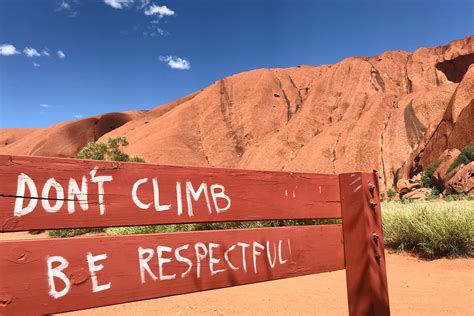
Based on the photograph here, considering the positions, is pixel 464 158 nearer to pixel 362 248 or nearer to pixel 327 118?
pixel 362 248

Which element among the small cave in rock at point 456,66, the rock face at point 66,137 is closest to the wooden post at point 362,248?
the small cave in rock at point 456,66

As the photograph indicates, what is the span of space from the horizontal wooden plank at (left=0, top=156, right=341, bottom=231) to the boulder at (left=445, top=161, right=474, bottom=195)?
17.4 meters

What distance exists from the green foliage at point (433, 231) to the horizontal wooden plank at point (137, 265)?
20.2ft

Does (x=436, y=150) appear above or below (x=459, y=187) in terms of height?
above

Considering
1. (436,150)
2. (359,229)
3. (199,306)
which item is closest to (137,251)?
(359,229)

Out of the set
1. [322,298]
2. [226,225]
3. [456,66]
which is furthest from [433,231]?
[456,66]

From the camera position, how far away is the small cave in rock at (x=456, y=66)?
152 feet

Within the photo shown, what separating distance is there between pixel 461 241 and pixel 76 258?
7575 mm

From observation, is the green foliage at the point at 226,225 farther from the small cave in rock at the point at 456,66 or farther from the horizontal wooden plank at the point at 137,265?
the small cave in rock at the point at 456,66

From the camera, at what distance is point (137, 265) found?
176 centimetres

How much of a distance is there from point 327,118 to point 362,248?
44.2 m

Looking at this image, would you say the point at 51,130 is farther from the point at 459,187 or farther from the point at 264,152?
the point at 459,187

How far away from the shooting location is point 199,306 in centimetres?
558

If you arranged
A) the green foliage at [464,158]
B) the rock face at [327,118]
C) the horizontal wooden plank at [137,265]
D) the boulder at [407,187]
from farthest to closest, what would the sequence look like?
the rock face at [327,118] < the boulder at [407,187] < the green foliage at [464,158] < the horizontal wooden plank at [137,265]
